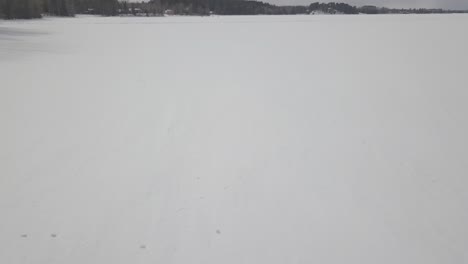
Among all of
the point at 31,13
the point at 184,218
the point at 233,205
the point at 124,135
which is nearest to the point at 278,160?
the point at 233,205

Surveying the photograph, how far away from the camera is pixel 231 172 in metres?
3.27

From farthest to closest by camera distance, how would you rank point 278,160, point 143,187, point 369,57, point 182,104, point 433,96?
point 369,57 < point 433,96 < point 182,104 < point 278,160 < point 143,187

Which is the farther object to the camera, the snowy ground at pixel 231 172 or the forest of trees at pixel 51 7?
the forest of trees at pixel 51 7

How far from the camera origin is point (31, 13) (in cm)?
3631

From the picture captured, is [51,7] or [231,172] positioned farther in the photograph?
[51,7]

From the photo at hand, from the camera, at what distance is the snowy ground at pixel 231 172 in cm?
233

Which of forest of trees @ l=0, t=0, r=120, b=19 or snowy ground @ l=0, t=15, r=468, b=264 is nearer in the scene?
snowy ground @ l=0, t=15, r=468, b=264

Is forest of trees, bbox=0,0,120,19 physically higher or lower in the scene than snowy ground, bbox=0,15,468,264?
higher

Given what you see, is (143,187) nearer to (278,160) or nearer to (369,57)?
(278,160)

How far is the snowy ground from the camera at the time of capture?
233 centimetres

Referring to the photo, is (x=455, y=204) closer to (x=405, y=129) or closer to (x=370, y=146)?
(x=370, y=146)

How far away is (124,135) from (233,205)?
1749 mm

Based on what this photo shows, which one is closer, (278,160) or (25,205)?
(25,205)

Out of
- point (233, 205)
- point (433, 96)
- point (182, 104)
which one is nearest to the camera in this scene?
point (233, 205)
